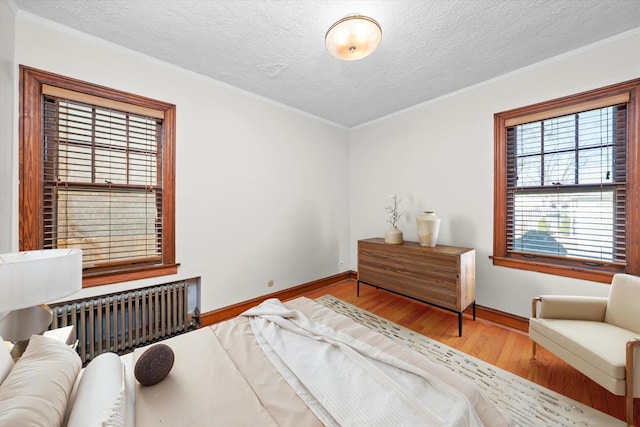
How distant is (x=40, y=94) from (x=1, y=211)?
3.17 feet

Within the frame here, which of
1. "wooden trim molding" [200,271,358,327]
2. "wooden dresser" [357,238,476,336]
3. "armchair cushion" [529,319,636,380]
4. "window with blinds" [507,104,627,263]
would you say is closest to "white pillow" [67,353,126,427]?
"wooden trim molding" [200,271,358,327]

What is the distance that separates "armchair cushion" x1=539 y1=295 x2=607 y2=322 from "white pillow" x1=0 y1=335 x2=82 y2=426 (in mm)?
2859

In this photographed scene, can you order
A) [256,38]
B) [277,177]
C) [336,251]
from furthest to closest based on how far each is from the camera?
[336,251]
[277,177]
[256,38]

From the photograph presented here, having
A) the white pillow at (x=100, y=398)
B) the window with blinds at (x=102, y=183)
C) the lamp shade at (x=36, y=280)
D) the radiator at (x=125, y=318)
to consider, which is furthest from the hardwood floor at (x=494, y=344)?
the lamp shade at (x=36, y=280)

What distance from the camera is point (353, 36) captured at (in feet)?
5.65

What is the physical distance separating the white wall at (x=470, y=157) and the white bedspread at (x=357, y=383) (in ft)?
7.34

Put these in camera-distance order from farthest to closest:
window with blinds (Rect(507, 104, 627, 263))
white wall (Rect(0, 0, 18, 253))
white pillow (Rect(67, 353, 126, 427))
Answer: window with blinds (Rect(507, 104, 627, 263)), white wall (Rect(0, 0, 18, 253)), white pillow (Rect(67, 353, 126, 427))

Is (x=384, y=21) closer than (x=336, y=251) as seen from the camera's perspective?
Yes

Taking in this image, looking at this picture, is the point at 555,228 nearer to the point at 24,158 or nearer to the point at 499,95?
the point at 499,95

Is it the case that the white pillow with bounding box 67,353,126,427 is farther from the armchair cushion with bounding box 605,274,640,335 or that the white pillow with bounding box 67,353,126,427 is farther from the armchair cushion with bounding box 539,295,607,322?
the armchair cushion with bounding box 605,274,640,335

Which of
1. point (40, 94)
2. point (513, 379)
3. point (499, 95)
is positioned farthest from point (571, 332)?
point (40, 94)

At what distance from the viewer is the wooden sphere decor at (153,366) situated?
3.38 feet

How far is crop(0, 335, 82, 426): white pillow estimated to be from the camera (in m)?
0.64

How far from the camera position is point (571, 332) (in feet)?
5.62
